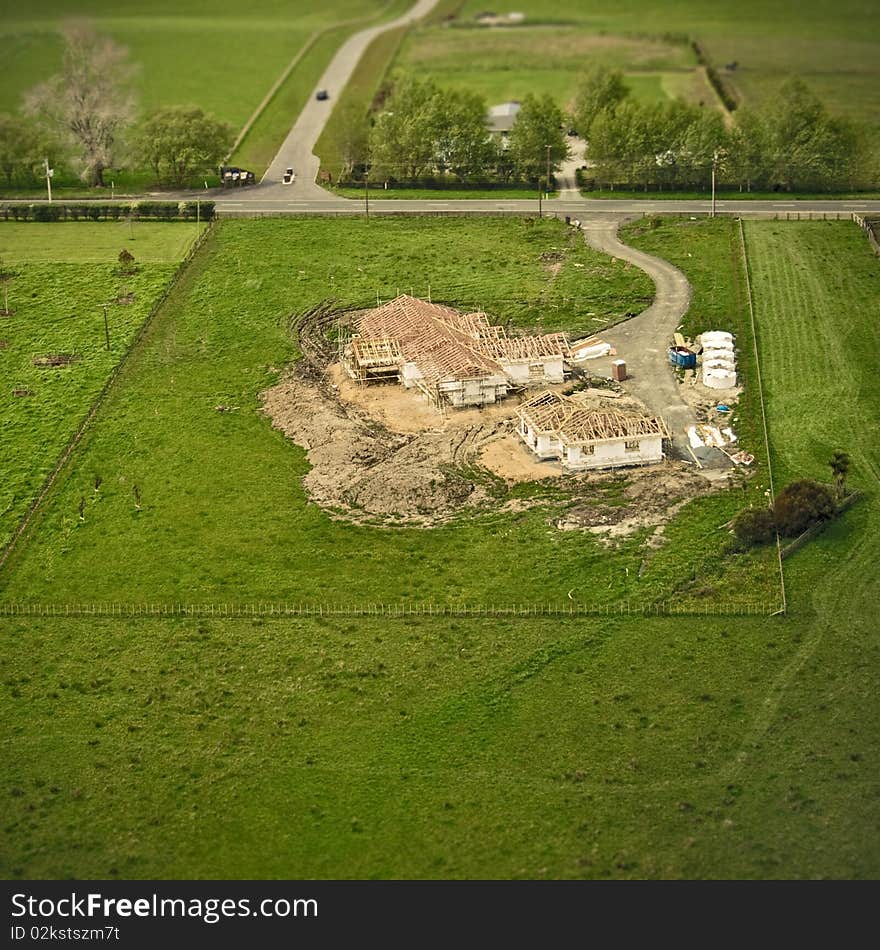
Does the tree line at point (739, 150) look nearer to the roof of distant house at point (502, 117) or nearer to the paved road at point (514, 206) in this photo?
the paved road at point (514, 206)

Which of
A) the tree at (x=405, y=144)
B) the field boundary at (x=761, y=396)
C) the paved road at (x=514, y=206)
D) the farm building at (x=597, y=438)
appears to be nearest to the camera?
the field boundary at (x=761, y=396)

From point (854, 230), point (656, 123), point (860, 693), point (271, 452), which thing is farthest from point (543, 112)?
point (860, 693)

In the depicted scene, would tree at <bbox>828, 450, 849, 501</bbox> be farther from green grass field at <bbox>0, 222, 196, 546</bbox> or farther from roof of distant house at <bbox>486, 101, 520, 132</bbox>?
roof of distant house at <bbox>486, 101, 520, 132</bbox>

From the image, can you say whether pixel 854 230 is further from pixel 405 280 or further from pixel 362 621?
pixel 362 621

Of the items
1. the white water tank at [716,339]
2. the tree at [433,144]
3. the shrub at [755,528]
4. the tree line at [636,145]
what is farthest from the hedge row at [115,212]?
the shrub at [755,528]

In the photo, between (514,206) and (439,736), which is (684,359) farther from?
(514,206)

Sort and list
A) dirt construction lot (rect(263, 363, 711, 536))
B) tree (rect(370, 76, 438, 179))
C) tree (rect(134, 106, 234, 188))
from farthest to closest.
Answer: tree (rect(370, 76, 438, 179)) → tree (rect(134, 106, 234, 188)) → dirt construction lot (rect(263, 363, 711, 536))

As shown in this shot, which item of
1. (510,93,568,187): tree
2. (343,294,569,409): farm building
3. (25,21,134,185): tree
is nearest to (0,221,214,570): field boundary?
(343,294,569,409): farm building
